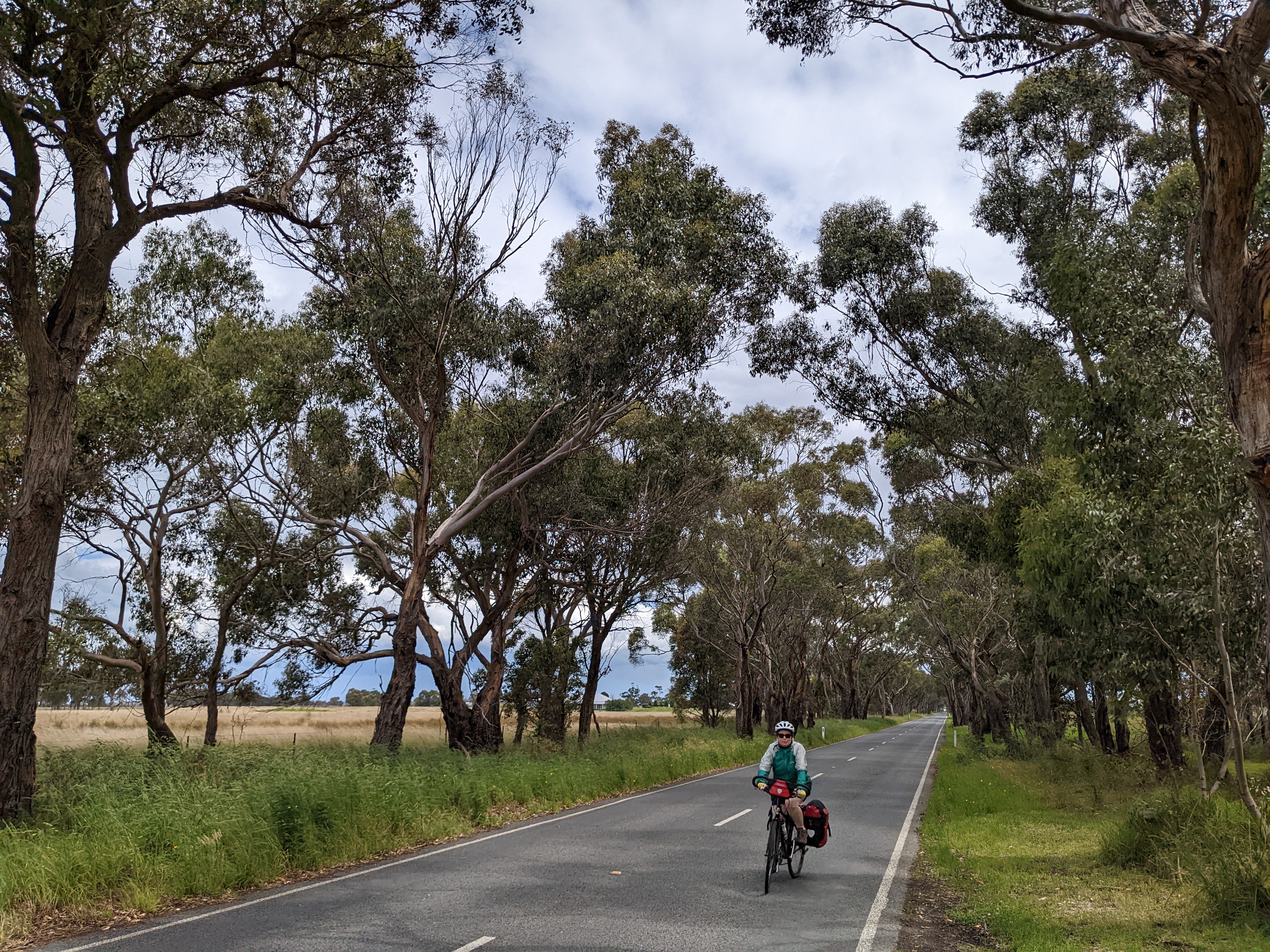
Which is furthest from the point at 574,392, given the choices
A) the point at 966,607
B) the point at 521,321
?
the point at 966,607

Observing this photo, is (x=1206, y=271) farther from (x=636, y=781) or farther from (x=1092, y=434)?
(x=636, y=781)

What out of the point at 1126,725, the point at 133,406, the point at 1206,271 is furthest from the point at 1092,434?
the point at 1126,725

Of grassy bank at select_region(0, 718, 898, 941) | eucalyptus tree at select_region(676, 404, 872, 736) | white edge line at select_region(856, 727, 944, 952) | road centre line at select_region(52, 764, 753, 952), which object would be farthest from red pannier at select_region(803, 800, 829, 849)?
eucalyptus tree at select_region(676, 404, 872, 736)

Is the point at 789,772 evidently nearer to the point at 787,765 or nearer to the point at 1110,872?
the point at 787,765

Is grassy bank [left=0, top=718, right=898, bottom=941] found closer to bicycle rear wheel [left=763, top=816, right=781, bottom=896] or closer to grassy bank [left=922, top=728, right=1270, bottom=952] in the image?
bicycle rear wheel [left=763, top=816, right=781, bottom=896]

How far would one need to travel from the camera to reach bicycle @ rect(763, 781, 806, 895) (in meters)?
8.73

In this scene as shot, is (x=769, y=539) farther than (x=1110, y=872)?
Yes

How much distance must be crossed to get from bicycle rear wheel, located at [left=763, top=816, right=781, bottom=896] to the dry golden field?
473 inches

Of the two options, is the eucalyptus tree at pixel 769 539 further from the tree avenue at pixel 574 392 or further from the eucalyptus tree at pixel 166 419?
the eucalyptus tree at pixel 166 419

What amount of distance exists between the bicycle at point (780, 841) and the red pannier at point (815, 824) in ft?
0.42

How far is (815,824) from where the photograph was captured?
938cm

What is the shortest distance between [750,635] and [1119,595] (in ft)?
81.2

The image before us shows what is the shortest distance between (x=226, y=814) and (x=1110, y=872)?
32.6 ft

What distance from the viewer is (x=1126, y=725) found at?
1196 inches
